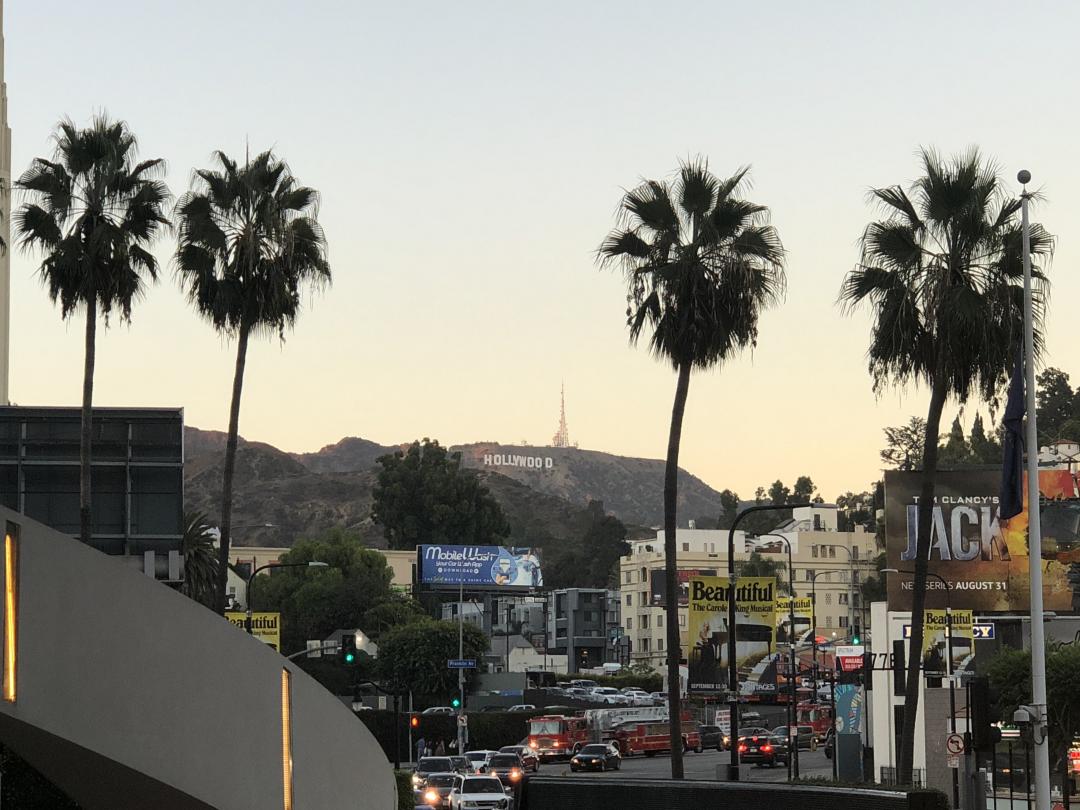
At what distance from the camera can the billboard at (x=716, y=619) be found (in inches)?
1567

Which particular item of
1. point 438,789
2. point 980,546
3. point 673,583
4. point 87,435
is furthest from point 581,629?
point 87,435

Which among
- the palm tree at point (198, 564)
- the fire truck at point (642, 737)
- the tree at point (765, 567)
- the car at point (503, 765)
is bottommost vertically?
the fire truck at point (642, 737)

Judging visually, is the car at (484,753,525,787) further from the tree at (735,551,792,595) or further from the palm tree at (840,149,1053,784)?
the tree at (735,551,792,595)

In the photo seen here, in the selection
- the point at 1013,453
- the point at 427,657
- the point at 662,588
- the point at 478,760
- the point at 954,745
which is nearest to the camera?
the point at 1013,453

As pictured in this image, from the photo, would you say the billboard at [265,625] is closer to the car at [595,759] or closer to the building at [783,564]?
the car at [595,759]

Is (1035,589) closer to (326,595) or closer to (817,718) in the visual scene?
(817,718)

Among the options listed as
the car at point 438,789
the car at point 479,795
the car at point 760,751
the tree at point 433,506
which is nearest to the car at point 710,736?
the car at point 760,751

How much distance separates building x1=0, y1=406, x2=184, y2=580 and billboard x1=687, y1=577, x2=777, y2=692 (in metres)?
12.4

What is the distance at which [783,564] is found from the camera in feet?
582

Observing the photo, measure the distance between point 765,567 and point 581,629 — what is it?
20.5 metres

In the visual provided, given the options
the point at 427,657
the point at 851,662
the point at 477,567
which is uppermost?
the point at 477,567

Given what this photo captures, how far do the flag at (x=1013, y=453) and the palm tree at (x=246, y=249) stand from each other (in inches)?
861

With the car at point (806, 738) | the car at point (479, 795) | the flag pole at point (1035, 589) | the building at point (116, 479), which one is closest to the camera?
the flag pole at point (1035, 589)

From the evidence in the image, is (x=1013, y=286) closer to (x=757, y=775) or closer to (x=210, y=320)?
(x=210, y=320)
